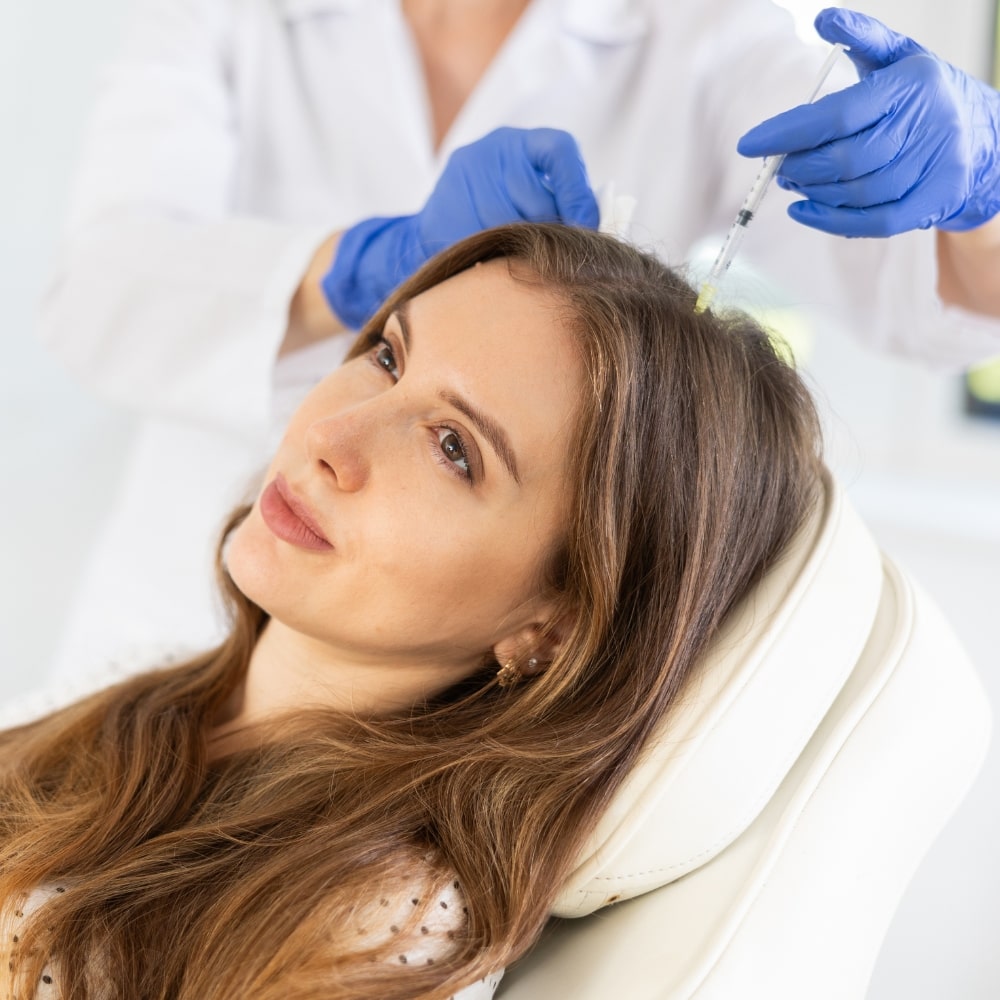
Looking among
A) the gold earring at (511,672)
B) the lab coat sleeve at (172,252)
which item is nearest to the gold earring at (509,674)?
the gold earring at (511,672)

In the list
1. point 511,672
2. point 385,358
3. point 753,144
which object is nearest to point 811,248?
point 753,144

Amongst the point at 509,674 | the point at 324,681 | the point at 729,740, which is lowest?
the point at 324,681

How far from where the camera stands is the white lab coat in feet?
4.61

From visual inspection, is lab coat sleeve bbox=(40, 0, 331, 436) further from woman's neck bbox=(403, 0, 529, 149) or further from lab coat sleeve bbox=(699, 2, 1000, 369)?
lab coat sleeve bbox=(699, 2, 1000, 369)

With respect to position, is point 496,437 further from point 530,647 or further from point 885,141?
point 885,141

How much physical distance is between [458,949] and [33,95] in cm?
218

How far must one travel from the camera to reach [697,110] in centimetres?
153

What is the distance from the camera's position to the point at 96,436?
256 centimetres

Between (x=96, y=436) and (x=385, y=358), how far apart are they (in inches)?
67.2

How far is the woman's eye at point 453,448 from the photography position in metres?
0.96

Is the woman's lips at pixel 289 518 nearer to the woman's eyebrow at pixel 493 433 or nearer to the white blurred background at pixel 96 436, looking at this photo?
the woman's eyebrow at pixel 493 433

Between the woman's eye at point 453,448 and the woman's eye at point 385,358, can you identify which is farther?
the woman's eye at point 385,358

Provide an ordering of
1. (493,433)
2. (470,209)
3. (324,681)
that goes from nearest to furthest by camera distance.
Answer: (493,433)
(324,681)
(470,209)

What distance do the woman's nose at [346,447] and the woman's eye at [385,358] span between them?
0.39 feet
